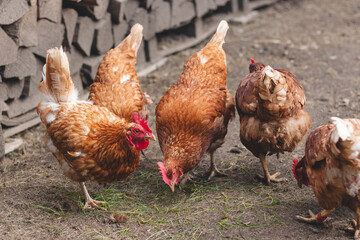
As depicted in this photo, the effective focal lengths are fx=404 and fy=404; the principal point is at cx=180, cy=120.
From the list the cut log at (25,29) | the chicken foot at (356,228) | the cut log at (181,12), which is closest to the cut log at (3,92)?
the cut log at (25,29)

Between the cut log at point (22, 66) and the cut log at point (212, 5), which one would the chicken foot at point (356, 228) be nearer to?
the cut log at point (22, 66)

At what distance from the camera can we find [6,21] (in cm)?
381


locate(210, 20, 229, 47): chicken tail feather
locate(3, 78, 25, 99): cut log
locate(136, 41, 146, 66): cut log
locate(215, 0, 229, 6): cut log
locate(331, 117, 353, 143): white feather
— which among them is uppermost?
locate(210, 20, 229, 47): chicken tail feather

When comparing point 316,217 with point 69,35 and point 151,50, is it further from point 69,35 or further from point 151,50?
point 151,50

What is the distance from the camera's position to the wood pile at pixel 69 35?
402cm

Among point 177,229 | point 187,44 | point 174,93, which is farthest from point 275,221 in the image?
point 187,44

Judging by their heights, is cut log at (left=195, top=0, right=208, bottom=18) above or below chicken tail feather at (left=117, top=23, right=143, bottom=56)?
below

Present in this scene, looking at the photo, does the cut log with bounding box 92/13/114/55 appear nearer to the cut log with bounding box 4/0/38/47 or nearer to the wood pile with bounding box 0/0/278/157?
the wood pile with bounding box 0/0/278/157

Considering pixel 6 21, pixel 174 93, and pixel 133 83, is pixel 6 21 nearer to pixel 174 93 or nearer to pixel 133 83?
pixel 133 83

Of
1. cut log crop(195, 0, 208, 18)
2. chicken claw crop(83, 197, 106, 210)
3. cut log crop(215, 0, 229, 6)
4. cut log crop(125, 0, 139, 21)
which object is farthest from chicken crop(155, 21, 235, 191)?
cut log crop(215, 0, 229, 6)

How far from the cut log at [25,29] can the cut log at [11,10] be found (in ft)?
0.37

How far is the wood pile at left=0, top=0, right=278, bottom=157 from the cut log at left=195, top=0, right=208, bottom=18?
62mm

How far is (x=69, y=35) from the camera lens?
4812 mm

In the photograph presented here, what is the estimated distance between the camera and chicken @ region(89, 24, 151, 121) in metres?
3.65
